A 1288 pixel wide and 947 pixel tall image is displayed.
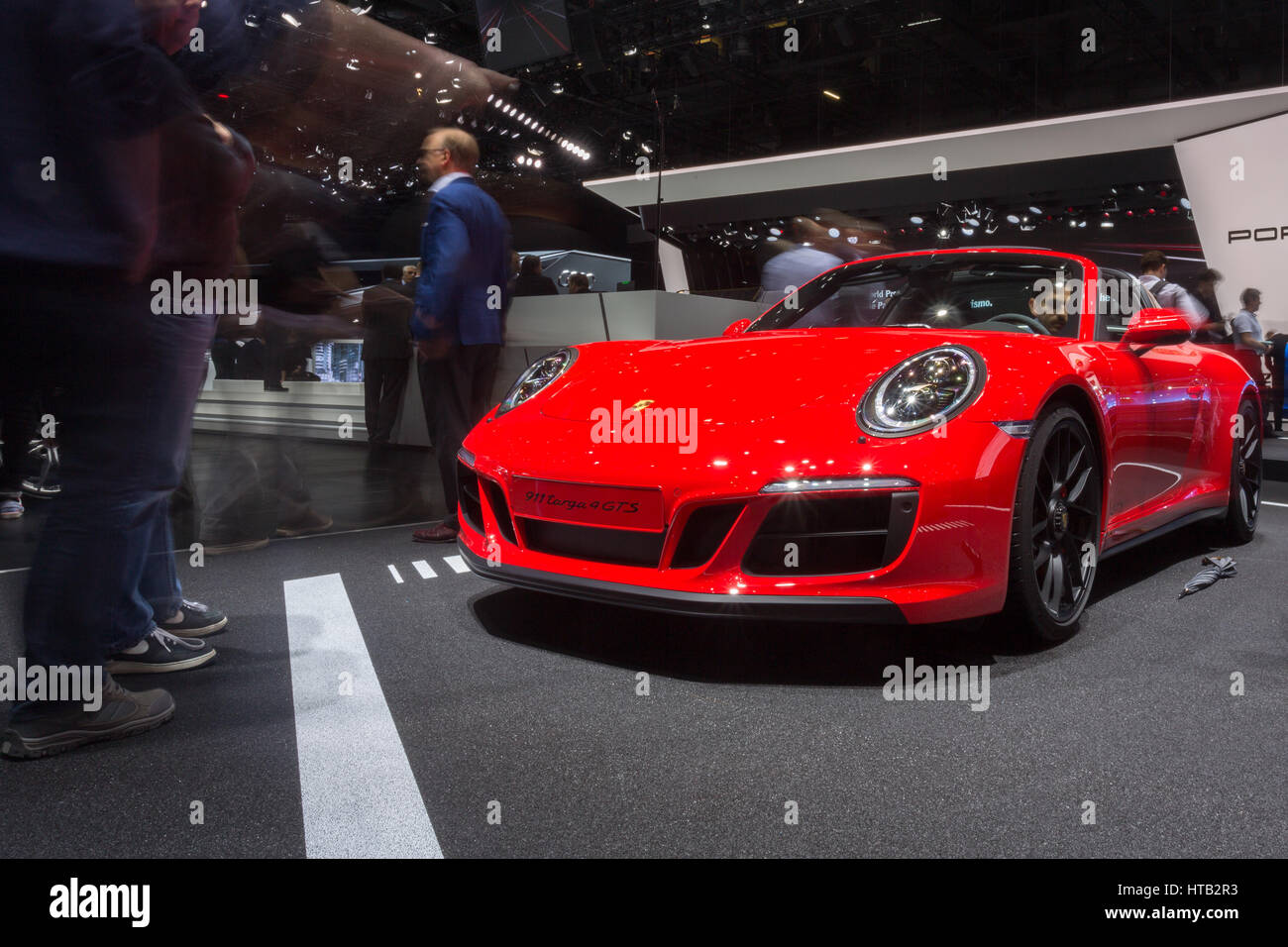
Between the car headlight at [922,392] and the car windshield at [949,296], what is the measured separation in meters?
0.72

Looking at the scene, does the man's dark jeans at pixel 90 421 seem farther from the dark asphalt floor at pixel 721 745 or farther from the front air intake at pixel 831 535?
the front air intake at pixel 831 535

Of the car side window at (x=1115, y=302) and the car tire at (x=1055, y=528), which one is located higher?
the car side window at (x=1115, y=302)

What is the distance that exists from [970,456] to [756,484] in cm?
49

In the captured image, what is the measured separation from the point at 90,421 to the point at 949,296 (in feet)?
8.31

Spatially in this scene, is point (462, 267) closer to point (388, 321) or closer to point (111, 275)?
point (111, 275)

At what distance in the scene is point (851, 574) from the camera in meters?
2.15

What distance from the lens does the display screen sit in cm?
809

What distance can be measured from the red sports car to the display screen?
589 cm

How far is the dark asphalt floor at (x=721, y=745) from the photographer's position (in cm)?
154

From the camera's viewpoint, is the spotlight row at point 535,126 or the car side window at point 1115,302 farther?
the spotlight row at point 535,126

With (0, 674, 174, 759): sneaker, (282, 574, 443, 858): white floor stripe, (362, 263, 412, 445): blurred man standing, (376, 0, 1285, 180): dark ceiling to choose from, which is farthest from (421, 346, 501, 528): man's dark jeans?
(376, 0, 1285, 180): dark ceiling

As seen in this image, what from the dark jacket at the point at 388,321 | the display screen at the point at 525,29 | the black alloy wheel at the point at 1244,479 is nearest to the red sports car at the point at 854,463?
the black alloy wheel at the point at 1244,479

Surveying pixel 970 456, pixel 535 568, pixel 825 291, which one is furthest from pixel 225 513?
pixel 970 456
